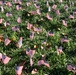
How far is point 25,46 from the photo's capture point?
13.7 feet

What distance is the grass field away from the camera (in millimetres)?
3652

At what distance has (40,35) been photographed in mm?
4574

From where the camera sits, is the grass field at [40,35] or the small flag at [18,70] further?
the grass field at [40,35]

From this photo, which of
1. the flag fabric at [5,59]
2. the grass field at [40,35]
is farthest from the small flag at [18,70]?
the flag fabric at [5,59]

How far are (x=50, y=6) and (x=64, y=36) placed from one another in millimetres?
1761

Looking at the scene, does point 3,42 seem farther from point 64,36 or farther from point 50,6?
point 50,6

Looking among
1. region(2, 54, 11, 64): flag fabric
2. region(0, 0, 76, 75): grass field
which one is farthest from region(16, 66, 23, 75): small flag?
region(2, 54, 11, 64): flag fabric

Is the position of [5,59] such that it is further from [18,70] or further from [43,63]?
[43,63]

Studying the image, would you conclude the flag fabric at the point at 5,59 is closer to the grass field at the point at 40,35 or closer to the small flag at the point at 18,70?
the grass field at the point at 40,35

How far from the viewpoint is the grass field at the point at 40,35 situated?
3652 mm

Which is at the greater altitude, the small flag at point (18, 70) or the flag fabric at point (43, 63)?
the small flag at point (18, 70)

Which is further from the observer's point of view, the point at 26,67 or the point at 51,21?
the point at 51,21

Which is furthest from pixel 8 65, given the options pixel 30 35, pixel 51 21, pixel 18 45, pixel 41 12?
pixel 41 12

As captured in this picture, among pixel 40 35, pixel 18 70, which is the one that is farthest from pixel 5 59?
pixel 40 35
